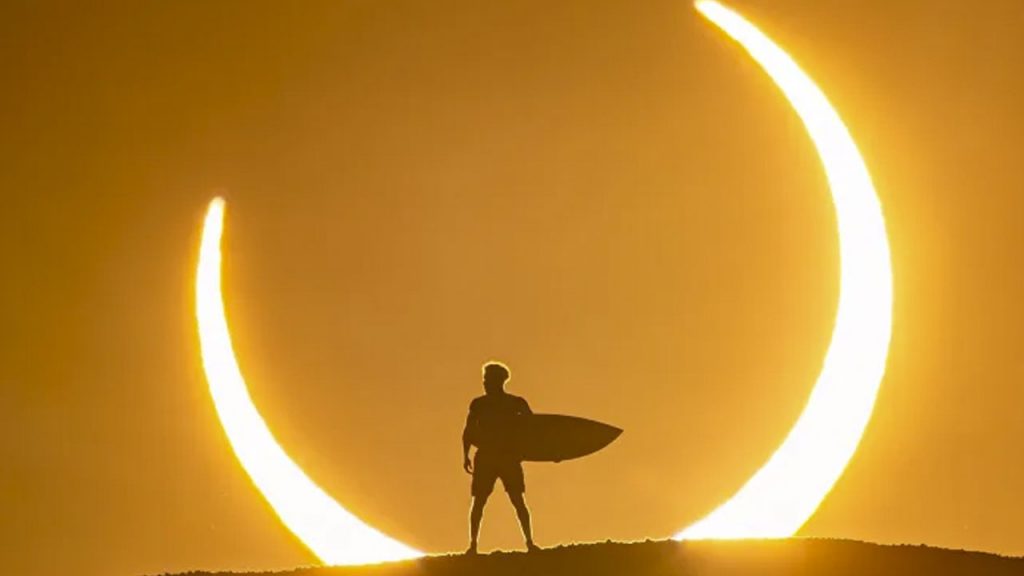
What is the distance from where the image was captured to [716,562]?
1644 cm

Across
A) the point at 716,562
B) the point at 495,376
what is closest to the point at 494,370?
the point at 495,376

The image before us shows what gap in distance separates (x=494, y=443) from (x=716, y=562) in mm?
3138

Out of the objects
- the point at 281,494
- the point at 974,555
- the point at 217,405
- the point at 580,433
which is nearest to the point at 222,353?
the point at 217,405

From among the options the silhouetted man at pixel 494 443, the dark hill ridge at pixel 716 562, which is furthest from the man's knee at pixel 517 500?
the dark hill ridge at pixel 716 562

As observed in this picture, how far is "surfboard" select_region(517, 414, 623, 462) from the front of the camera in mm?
18344

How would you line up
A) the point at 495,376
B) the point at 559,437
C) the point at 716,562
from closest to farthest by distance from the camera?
the point at 716,562
the point at 495,376
the point at 559,437

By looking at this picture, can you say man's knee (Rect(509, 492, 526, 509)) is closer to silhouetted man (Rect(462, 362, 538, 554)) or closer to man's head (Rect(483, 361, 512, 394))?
silhouetted man (Rect(462, 362, 538, 554))

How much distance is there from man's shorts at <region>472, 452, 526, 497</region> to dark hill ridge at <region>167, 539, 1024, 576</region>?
135cm

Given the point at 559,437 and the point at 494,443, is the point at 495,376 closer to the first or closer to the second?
the point at 494,443

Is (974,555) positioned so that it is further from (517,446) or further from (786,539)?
(517,446)

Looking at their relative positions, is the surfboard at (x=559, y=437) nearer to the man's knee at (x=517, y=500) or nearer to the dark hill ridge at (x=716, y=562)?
the man's knee at (x=517, y=500)

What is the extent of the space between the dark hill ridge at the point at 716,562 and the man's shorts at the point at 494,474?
4.43ft

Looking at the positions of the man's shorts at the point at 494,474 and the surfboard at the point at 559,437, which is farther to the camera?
the surfboard at the point at 559,437

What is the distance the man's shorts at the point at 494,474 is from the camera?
58.8 feet
